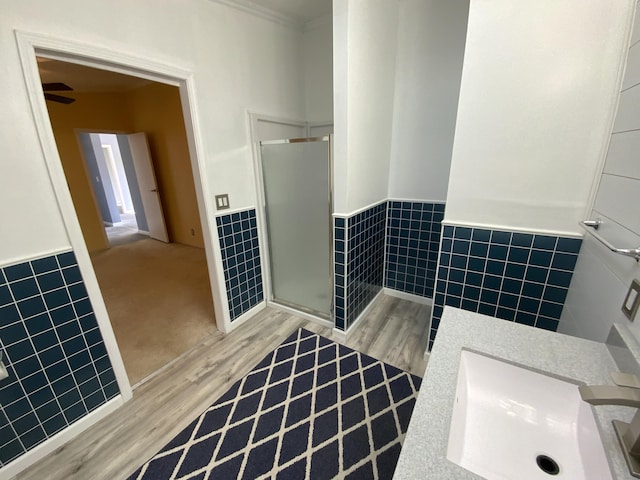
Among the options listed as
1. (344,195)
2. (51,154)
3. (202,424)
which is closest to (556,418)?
(344,195)

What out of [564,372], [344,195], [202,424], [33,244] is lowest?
[202,424]

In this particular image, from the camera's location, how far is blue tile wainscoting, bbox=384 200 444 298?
2492mm

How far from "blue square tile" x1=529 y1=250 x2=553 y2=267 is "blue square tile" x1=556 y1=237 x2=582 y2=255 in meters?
0.05

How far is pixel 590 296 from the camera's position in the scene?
112cm

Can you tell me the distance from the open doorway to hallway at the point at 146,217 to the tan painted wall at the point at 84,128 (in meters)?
0.01

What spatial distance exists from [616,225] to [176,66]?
2.35 m

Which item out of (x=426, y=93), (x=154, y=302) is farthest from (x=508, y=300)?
(x=154, y=302)

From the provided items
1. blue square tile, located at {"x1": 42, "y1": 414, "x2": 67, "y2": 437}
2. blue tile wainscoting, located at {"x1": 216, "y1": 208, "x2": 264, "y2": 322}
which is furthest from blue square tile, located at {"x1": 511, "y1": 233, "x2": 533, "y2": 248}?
blue square tile, located at {"x1": 42, "y1": 414, "x2": 67, "y2": 437}

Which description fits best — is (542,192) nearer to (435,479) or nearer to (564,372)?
(564,372)

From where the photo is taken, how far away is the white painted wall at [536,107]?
1.12 metres

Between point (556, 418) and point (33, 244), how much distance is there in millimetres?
2146

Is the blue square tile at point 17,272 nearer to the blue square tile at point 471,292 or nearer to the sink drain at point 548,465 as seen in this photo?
the sink drain at point 548,465

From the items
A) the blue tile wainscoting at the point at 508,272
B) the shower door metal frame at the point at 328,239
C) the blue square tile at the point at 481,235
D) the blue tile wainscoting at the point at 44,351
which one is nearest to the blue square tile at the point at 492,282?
the blue tile wainscoting at the point at 508,272

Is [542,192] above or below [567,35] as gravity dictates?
below
